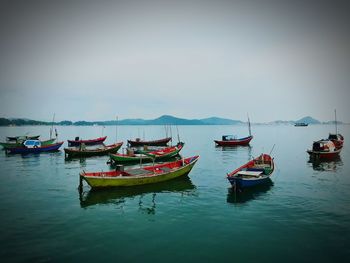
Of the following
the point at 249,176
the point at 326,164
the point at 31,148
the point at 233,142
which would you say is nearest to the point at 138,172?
the point at 249,176

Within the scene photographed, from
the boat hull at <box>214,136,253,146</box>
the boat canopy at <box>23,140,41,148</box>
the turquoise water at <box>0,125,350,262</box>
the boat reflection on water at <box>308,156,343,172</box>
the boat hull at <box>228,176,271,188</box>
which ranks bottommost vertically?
the turquoise water at <box>0,125,350,262</box>

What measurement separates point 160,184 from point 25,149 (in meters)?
43.4

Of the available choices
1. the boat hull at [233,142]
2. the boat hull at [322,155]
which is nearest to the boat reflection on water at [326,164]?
the boat hull at [322,155]

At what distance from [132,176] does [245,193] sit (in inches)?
481

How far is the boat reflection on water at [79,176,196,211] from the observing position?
22320 mm

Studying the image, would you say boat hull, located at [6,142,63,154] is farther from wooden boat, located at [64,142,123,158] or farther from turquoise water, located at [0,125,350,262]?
turquoise water, located at [0,125,350,262]

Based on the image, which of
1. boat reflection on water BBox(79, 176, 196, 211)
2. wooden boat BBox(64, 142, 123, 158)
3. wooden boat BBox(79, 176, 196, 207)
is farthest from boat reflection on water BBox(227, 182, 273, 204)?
wooden boat BBox(64, 142, 123, 158)

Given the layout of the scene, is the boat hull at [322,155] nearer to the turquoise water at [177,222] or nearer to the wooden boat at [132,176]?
the turquoise water at [177,222]

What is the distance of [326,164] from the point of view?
41250 mm

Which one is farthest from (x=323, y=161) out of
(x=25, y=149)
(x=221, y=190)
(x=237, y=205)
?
(x=25, y=149)

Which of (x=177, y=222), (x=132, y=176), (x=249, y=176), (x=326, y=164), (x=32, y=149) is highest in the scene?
(x=32, y=149)

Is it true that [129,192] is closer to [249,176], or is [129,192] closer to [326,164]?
[249,176]

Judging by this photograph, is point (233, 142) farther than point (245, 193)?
Yes

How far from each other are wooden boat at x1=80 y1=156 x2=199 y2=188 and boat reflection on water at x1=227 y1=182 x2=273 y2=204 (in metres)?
7.33
